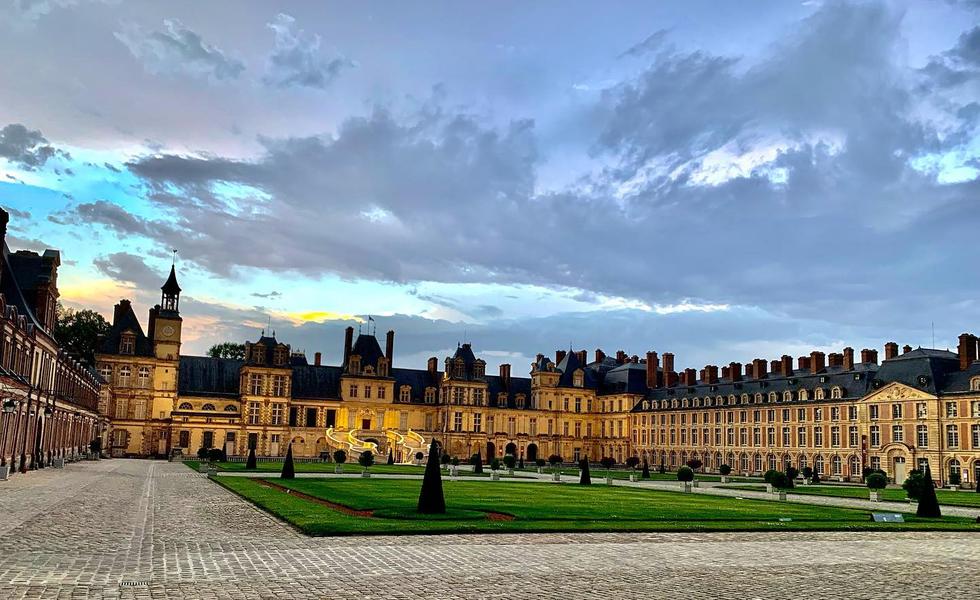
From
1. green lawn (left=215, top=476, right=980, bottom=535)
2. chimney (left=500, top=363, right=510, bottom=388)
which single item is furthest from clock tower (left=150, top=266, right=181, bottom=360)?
green lawn (left=215, top=476, right=980, bottom=535)

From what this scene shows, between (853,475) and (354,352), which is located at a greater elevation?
(354,352)

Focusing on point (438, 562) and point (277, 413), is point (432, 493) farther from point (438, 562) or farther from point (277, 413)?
point (277, 413)

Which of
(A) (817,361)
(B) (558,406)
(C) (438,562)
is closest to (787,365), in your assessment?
(A) (817,361)

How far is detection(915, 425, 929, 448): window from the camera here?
202 feet

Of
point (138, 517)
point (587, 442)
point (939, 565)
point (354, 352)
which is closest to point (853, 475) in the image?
point (587, 442)

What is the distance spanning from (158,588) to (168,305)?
2946 inches

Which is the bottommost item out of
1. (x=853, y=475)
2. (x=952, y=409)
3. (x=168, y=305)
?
(x=853, y=475)

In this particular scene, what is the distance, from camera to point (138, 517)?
68.9ft

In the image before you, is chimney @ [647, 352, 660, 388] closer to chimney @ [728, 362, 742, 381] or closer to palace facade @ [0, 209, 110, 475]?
chimney @ [728, 362, 742, 381]

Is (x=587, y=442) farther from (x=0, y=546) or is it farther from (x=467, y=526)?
(x=0, y=546)

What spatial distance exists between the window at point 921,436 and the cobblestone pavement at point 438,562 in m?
43.9

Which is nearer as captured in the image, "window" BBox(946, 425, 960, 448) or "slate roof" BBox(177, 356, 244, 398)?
"window" BBox(946, 425, 960, 448)

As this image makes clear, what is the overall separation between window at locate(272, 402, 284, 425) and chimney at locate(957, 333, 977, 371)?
190 ft

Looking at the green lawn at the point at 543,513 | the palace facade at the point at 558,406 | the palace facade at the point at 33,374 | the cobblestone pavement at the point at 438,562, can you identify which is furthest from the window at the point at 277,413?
the cobblestone pavement at the point at 438,562
